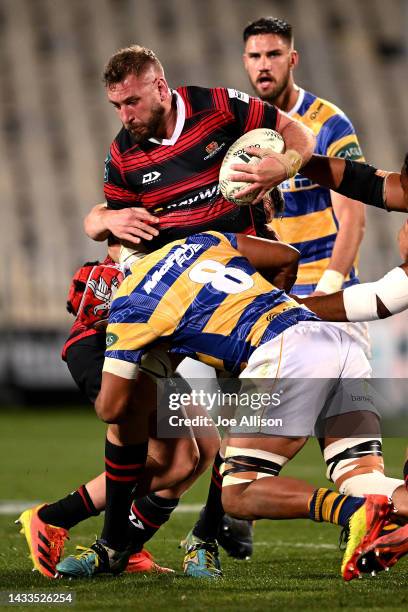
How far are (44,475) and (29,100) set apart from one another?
14.1 metres

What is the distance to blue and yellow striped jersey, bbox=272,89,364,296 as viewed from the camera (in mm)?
5551

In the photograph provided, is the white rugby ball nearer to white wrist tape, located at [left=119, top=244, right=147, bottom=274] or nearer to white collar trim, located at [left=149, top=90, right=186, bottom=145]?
white collar trim, located at [left=149, top=90, right=186, bottom=145]

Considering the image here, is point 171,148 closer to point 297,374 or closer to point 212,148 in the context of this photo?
point 212,148

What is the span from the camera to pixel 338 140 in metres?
5.55

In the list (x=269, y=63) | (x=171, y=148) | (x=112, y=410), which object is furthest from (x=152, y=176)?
(x=269, y=63)

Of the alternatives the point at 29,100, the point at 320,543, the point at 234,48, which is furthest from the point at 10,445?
the point at 234,48

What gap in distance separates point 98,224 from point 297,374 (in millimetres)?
1175

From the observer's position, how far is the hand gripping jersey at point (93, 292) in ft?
14.7

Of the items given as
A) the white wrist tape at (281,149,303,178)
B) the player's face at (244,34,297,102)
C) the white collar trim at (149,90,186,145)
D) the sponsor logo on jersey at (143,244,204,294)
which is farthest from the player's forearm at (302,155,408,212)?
the player's face at (244,34,297,102)

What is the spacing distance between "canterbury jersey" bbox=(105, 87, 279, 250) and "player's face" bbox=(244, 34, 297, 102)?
136cm

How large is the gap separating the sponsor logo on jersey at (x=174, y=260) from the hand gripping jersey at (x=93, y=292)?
638 mm

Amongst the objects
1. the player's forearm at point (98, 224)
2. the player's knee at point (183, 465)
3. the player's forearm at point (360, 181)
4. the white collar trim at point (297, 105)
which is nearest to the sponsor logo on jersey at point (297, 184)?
the white collar trim at point (297, 105)

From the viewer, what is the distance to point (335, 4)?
2270 cm

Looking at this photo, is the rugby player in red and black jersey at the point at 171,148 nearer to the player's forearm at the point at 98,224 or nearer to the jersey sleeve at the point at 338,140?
the player's forearm at the point at 98,224
